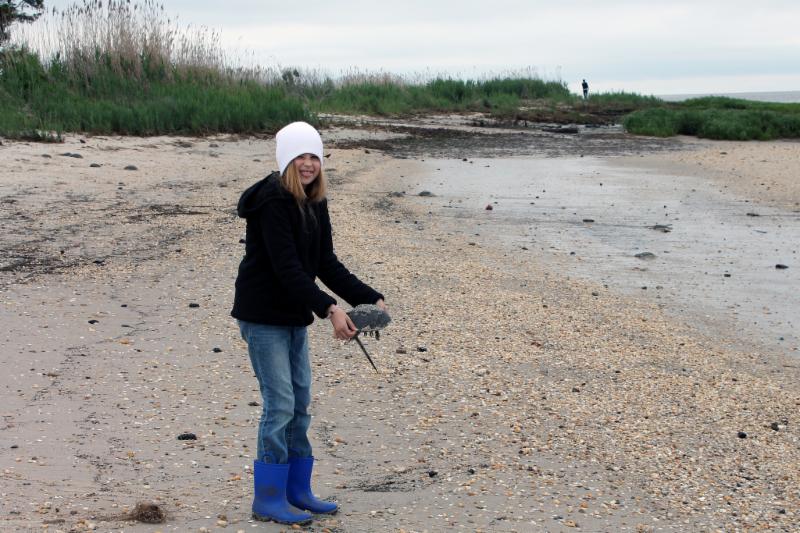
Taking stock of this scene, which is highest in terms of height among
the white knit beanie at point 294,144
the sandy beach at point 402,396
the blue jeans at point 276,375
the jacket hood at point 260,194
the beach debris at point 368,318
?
the white knit beanie at point 294,144

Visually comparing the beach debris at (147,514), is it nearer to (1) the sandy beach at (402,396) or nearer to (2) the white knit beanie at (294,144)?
(1) the sandy beach at (402,396)

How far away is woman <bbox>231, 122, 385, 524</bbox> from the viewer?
421cm

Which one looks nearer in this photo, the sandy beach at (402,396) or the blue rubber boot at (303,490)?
the blue rubber boot at (303,490)

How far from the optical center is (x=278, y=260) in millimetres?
4191

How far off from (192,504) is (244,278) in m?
1.00

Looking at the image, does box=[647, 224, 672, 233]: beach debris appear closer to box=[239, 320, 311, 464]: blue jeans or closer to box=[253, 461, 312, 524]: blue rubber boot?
box=[239, 320, 311, 464]: blue jeans

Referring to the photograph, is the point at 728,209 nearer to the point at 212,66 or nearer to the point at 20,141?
the point at 20,141

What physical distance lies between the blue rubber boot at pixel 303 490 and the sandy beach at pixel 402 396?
9 centimetres

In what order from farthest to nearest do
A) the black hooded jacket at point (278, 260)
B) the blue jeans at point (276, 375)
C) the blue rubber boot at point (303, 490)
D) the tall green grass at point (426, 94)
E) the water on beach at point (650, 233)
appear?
the tall green grass at point (426, 94)
the water on beach at point (650, 233)
the blue rubber boot at point (303, 490)
the blue jeans at point (276, 375)
the black hooded jacket at point (278, 260)

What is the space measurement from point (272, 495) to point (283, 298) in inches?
32.1

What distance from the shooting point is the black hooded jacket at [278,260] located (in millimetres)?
4188

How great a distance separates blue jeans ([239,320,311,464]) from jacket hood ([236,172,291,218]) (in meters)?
0.47

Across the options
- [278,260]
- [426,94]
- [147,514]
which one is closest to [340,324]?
[278,260]

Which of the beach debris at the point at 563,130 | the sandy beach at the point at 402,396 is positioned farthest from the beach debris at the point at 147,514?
the beach debris at the point at 563,130
